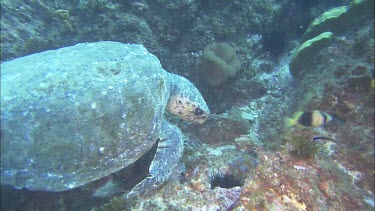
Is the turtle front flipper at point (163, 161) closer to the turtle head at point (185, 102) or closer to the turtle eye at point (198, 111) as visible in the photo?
the turtle head at point (185, 102)

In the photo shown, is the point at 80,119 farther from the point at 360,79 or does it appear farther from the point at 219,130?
the point at 360,79

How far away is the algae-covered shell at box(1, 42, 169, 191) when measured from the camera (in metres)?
2.64

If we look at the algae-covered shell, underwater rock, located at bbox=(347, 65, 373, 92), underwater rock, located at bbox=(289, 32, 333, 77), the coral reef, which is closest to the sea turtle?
the algae-covered shell

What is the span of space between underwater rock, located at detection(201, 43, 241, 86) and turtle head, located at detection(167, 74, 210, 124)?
959mm

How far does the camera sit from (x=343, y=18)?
5.47m

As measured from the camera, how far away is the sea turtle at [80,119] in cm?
265

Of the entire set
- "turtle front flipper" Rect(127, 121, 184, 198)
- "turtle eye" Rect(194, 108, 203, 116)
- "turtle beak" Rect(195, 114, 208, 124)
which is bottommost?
"turtle front flipper" Rect(127, 121, 184, 198)

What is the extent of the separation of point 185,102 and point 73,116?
1.88 meters

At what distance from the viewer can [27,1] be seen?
4605 millimetres

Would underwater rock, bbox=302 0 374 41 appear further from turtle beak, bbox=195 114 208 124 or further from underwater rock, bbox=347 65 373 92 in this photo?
turtle beak, bbox=195 114 208 124

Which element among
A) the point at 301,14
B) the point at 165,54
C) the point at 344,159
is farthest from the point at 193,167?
the point at 301,14

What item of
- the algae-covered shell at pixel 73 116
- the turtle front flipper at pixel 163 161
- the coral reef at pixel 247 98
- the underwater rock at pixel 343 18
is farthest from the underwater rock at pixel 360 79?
the algae-covered shell at pixel 73 116

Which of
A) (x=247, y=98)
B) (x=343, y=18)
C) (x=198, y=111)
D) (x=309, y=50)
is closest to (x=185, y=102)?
(x=198, y=111)

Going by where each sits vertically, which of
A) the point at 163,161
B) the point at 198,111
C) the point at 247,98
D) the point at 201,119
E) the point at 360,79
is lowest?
the point at 163,161
